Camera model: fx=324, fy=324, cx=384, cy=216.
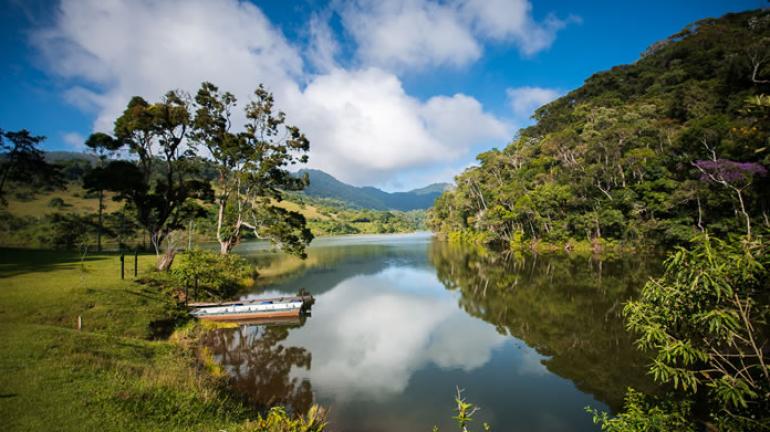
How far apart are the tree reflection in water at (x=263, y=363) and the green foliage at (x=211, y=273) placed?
19.0 feet

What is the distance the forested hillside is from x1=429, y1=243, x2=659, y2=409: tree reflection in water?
7.90m

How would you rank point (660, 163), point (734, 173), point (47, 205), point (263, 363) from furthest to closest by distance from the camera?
point (47, 205)
point (660, 163)
point (734, 173)
point (263, 363)

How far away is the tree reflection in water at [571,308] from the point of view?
1191cm

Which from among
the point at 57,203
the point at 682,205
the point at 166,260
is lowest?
the point at 166,260

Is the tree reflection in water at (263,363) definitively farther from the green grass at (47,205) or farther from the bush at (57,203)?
the bush at (57,203)

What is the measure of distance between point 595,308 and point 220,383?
2007cm

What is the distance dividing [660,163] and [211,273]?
49071 mm

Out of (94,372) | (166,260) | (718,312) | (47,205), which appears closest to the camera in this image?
(718,312)

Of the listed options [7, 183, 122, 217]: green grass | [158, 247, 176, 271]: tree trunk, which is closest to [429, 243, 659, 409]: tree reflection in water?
→ [158, 247, 176, 271]: tree trunk

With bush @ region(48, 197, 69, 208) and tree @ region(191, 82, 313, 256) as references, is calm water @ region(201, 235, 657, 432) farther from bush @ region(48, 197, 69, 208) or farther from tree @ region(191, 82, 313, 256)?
bush @ region(48, 197, 69, 208)

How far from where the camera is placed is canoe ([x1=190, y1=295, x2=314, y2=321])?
18.6 metres

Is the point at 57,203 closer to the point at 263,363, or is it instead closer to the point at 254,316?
the point at 254,316

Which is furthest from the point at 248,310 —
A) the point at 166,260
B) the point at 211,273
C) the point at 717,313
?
the point at 717,313

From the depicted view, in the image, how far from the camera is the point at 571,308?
1981 cm
